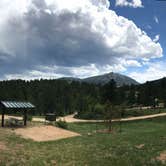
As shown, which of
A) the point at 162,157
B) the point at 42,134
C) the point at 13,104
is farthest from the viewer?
the point at 13,104

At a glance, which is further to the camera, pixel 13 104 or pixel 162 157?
pixel 13 104

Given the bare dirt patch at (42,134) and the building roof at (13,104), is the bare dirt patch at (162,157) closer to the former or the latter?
the bare dirt patch at (42,134)

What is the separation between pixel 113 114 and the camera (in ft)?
115

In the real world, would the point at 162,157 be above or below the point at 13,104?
below

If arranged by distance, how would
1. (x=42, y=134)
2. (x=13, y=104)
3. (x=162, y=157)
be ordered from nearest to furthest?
(x=162, y=157), (x=42, y=134), (x=13, y=104)

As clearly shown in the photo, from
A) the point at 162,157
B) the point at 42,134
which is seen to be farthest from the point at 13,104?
the point at 162,157

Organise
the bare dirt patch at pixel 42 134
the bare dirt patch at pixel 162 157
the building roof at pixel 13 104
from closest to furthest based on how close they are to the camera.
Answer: the bare dirt patch at pixel 162 157, the bare dirt patch at pixel 42 134, the building roof at pixel 13 104

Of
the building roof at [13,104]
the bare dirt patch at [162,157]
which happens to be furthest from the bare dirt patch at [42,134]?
the bare dirt patch at [162,157]

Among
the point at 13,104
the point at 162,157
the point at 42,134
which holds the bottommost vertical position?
the point at 162,157

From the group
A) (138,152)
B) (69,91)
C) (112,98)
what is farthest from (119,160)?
(69,91)

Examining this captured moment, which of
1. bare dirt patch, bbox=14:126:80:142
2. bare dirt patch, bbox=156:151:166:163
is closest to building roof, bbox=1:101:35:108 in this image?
bare dirt patch, bbox=14:126:80:142

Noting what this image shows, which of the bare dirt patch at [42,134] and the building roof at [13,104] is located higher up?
the building roof at [13,104]

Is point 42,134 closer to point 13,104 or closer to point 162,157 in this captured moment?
point 13,104

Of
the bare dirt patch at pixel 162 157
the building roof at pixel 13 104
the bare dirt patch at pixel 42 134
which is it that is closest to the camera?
the bare dirt patch at pixel 162 157
